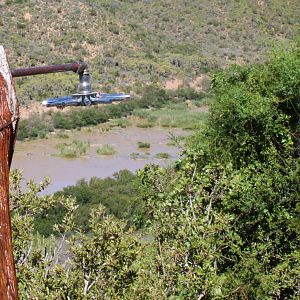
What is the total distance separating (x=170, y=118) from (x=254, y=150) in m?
29.0

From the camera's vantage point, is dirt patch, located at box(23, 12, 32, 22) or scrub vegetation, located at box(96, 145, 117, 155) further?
dirt patch, located at box(23, 12, 32, 22)

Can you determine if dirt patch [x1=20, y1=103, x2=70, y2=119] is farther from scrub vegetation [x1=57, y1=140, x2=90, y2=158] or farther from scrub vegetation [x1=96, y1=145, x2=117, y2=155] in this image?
scrub vegetation [x1=96, y1=145, x2=117, y2=155]

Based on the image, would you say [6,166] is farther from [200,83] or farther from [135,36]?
[135,36]

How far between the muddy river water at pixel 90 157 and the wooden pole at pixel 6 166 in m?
21.1

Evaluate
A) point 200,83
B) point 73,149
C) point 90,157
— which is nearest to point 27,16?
point 200,83

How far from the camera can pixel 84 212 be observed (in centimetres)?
1780

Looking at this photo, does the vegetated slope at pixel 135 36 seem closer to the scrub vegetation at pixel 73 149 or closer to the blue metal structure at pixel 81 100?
the scrub vegetation at pixel 73 149

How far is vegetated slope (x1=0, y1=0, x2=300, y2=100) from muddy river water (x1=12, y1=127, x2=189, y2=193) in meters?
4.70

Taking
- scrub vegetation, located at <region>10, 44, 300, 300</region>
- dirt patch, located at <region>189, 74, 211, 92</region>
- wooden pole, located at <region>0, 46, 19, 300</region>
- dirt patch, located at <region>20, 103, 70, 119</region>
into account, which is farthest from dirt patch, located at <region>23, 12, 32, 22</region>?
wooden pole, located at <region>0, 46, 19, 300</region>

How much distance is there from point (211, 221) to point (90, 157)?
81.2 ft

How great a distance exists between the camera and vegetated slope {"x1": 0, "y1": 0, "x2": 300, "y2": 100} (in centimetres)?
4250

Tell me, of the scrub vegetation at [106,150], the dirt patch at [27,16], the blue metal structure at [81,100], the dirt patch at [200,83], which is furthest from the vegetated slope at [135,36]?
the blue metal structure at [81,100]

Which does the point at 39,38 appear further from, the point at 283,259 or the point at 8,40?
the point at 283,259

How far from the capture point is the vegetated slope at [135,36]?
4250cm
